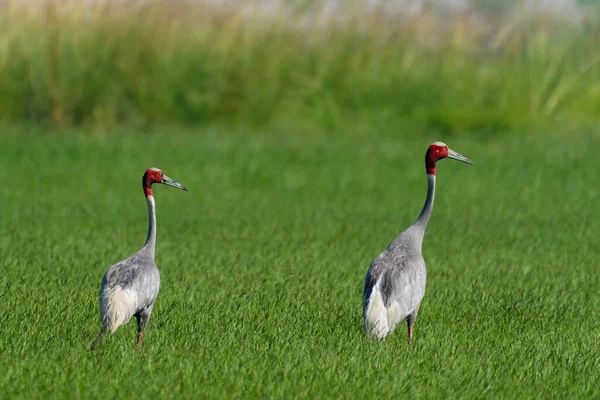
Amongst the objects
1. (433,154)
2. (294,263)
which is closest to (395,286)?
(433,154)

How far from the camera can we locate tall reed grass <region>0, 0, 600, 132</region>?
1791 cm

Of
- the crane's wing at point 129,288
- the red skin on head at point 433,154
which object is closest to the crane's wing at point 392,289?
the red skin on head at point 433,154

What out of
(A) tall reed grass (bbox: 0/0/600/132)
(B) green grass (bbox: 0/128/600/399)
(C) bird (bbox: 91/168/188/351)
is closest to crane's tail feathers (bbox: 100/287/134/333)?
(C) bird (bbox: 91/168/188/351)

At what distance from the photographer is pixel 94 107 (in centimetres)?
1814

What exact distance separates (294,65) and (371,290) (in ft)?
42.2

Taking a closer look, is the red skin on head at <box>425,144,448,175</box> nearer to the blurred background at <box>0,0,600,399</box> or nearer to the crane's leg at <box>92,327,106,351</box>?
the blurred background at <box>0,0,600,399</box>

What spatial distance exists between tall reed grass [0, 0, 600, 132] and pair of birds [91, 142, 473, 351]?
1110 cm

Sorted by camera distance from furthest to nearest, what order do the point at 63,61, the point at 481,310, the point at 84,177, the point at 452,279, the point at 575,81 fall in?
the point at 575,81 < the point at 63,61 < the point at 84,177 < the point at 452,279 < the point at 481,310

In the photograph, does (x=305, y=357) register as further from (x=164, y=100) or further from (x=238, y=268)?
(x=164, y=100)

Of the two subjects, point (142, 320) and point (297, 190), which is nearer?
point (142, 320)

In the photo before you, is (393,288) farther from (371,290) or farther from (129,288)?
(129,288)

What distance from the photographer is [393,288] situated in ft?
22.4

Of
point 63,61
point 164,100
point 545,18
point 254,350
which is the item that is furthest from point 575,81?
point 254,350

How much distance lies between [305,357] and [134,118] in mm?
12458
